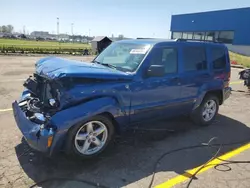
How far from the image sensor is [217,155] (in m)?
4.33

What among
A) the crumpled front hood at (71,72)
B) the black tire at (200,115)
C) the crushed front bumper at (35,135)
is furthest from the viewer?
the black tire at (200,115)

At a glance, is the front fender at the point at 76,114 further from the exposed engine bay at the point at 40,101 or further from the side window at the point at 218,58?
the side window at the point at 218,58

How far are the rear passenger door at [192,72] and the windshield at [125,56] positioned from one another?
3.28ft

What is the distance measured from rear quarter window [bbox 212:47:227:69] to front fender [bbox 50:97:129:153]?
3.02m

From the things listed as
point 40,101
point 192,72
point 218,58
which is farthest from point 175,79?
point 40,101

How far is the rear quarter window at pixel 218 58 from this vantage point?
5836 millimetres

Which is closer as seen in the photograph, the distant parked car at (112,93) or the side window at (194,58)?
the distant parked car at (112,93)

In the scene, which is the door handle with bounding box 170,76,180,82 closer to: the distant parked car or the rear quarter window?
the distant parked car

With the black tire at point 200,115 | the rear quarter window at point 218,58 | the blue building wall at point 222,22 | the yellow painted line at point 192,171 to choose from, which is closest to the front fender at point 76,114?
the yellow painted line at point 192,171

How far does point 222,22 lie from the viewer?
142 ft

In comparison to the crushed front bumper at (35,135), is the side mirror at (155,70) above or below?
above

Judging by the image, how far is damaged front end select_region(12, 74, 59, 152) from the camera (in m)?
3.40

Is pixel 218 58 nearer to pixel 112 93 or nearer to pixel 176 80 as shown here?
pixel 176 80

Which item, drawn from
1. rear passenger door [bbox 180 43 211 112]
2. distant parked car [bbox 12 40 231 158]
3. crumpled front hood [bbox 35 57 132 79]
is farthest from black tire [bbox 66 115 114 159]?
rear passenger door [bbox 180 43 211 112]
